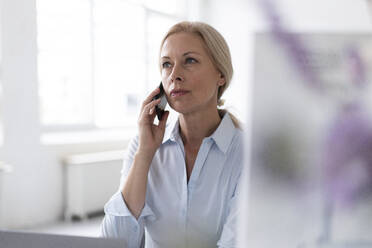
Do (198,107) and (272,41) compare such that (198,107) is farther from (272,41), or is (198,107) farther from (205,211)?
(272,41)

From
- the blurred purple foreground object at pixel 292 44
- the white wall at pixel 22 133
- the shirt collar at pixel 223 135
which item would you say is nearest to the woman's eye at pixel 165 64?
the shirt collar at pixel 223 135

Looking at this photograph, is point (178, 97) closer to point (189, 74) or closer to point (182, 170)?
point (189, 74)

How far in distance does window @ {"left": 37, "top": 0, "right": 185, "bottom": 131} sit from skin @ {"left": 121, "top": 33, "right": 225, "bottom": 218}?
9.38 feet

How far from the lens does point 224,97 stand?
1.39 metres

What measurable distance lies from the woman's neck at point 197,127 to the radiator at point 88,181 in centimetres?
276

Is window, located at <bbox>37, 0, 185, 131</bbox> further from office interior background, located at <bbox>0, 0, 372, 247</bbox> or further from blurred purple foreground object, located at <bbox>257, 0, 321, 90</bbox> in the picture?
blurred purple foreground object, located at <bbox>257, 0, 321, 90</bbox>

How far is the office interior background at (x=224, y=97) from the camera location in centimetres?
36

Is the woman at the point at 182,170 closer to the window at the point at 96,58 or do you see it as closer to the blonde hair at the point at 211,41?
the blonde hair at the point at 211,41

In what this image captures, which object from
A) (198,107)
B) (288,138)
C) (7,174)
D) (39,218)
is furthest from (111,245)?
(39,218)

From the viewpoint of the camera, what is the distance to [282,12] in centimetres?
37

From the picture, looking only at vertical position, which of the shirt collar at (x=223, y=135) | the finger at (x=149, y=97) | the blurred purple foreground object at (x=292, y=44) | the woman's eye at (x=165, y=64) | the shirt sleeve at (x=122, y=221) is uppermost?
the woman's eye at (x=165, y=64)

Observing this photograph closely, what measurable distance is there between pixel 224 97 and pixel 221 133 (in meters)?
0.29

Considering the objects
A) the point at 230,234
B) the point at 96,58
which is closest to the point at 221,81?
the point at 230,234

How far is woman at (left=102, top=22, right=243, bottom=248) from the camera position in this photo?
1.03 meters
